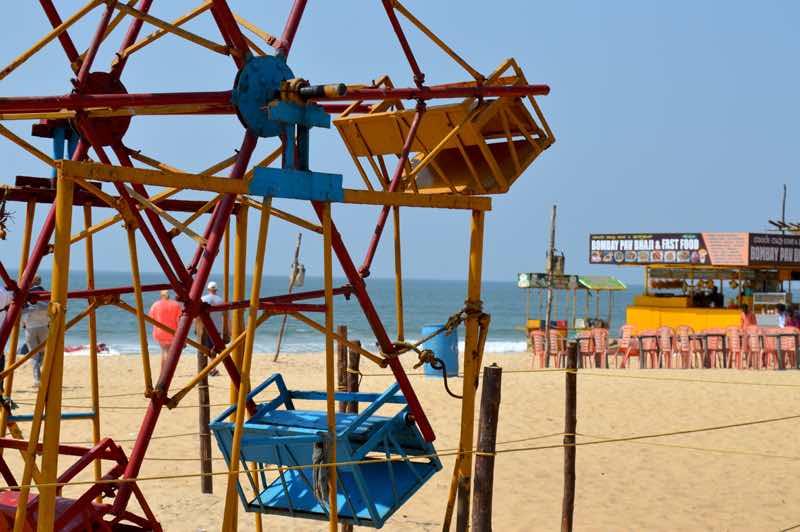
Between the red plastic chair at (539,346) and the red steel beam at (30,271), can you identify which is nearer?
the red steel beam at (30,271)

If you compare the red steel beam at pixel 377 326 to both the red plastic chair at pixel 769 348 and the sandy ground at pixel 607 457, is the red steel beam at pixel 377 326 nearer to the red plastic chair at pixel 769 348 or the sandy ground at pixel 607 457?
the sandy ground at pixel 607 457

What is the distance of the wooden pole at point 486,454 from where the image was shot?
7051 mm

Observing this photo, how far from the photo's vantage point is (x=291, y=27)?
263 inches

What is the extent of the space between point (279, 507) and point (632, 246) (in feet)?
89.3

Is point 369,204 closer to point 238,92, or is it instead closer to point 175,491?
point 238,92

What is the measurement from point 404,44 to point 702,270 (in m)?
26.8

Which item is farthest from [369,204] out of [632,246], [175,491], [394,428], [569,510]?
[632,246]

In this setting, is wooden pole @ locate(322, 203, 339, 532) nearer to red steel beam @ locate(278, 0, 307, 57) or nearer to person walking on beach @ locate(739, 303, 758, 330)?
red steel beam @ locate(278, 0, 307, 57)

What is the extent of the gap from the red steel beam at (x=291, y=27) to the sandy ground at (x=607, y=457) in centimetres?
458

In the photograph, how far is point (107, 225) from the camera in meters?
7.41

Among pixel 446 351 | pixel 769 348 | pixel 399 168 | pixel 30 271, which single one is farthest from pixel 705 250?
pixel 30 271

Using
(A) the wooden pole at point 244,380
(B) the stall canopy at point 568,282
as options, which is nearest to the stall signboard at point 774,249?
Result: (B) the stall canopy at point 568,282

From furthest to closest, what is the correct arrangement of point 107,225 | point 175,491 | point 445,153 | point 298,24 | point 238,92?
1. point 175,491
2. point 445,153
3. point 107,225
4. point 298,24
5. point 238,92

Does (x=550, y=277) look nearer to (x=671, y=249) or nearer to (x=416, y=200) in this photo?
(x=671, y=249)
